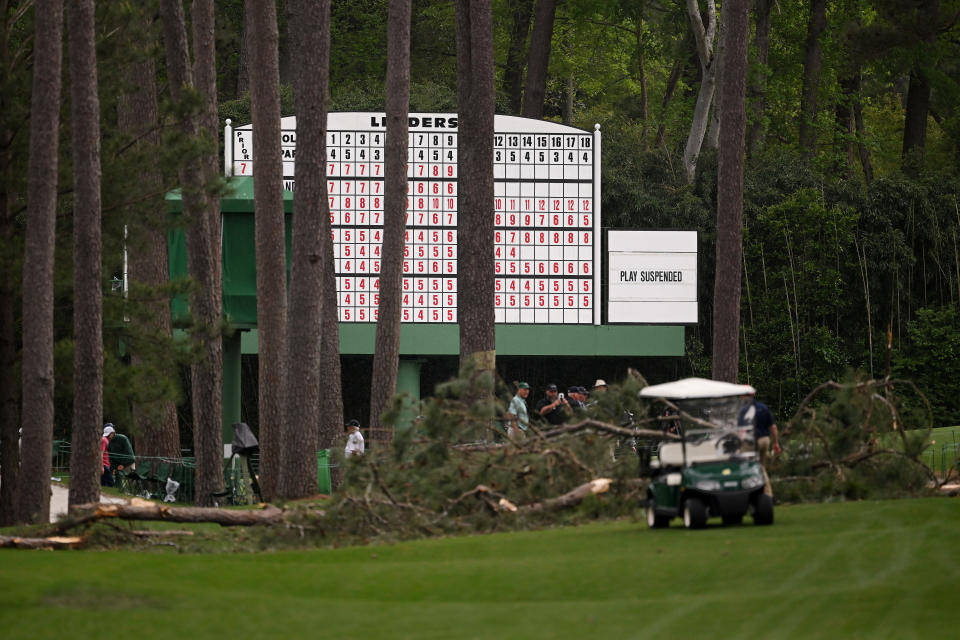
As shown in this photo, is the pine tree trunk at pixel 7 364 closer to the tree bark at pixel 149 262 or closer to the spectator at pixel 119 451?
the tree bark at pixel 149 262

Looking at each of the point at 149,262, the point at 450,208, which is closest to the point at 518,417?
the point at 149,262

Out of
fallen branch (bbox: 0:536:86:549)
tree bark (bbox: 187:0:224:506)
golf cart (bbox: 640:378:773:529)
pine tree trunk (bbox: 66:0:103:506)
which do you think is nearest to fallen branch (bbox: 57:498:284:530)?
fallen branch (bbox: 0:536:86:549)

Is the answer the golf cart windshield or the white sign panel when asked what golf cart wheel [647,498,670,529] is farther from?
the white sign panel

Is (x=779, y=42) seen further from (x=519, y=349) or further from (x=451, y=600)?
(x=451, y=600)

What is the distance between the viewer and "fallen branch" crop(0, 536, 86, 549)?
13.6 metres

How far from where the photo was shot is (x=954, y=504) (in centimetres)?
1402

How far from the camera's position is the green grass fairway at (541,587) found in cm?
880

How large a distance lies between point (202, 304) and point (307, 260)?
295cm

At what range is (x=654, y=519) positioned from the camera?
13109 millimetres

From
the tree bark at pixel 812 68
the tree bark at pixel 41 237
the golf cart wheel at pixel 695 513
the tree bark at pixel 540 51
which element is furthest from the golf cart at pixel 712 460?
the tree bark at pixel 812 68

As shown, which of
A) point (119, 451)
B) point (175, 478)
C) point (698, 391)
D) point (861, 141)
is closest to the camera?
point (698, 391)

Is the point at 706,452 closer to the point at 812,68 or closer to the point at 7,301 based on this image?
the point at 7,301

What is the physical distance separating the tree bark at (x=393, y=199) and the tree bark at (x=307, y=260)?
268cm

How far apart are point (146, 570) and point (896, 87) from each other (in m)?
50.2
